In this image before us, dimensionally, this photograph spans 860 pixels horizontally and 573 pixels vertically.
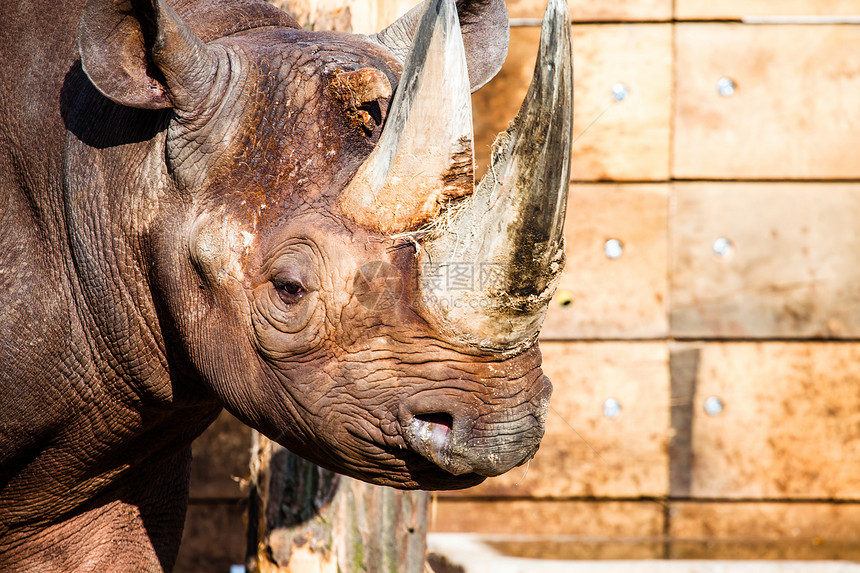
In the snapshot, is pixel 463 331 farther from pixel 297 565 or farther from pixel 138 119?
pixel 297 565

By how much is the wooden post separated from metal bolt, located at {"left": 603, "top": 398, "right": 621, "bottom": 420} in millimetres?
1482

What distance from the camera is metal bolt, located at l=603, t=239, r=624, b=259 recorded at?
484 cm

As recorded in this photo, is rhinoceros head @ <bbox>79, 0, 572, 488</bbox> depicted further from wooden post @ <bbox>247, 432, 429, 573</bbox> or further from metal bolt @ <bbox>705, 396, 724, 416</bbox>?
metal bolt @ <bbox>705, 396, 724, 416</bbox>

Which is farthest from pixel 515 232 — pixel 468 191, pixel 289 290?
pixel 289 290

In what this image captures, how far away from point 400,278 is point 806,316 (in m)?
3.56

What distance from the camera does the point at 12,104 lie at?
2.38 meters

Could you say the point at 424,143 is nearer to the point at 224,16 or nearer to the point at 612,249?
the point at 224,16

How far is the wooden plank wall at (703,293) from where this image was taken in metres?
4.79

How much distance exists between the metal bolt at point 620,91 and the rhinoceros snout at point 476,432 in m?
3.13

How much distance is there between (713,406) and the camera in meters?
4.89

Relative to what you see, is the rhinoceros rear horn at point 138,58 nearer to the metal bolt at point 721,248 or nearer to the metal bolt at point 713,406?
the metal bolt at point 721,248

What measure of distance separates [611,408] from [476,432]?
3.12m

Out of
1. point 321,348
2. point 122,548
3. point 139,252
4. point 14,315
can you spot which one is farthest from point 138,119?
point 122,548

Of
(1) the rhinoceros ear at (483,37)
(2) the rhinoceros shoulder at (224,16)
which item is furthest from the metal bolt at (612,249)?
(2) the rhinoceros shoulder at (224,16)
